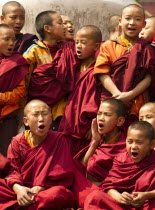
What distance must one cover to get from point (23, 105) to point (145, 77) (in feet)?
4.88

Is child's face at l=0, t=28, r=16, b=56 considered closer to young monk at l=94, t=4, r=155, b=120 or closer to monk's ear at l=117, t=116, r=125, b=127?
young monk at l=94, t=4, r=155, b=120

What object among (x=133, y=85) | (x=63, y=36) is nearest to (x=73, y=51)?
(x=63, y=36)

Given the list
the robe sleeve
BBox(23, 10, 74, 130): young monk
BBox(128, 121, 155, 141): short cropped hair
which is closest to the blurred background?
BBox(23, 10, 74, 130): young monk

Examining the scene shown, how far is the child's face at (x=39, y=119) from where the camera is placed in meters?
8.03

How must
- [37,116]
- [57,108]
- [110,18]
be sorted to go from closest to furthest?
[37,116]
[57,108]
[110,18]

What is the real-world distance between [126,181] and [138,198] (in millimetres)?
323

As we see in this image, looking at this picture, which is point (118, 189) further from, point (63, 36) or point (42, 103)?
point (63, 36)

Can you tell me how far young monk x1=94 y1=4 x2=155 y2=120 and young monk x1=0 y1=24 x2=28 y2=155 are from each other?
0.86 m

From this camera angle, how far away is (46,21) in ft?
30.7

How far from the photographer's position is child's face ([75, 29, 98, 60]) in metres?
8.81

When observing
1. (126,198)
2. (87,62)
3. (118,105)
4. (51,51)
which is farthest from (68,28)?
(126,198)

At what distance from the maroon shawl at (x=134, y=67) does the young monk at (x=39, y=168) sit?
0.89 meters

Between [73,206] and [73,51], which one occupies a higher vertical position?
[73,51]

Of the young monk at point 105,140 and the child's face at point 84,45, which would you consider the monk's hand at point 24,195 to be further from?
the child's face at point 84,45
